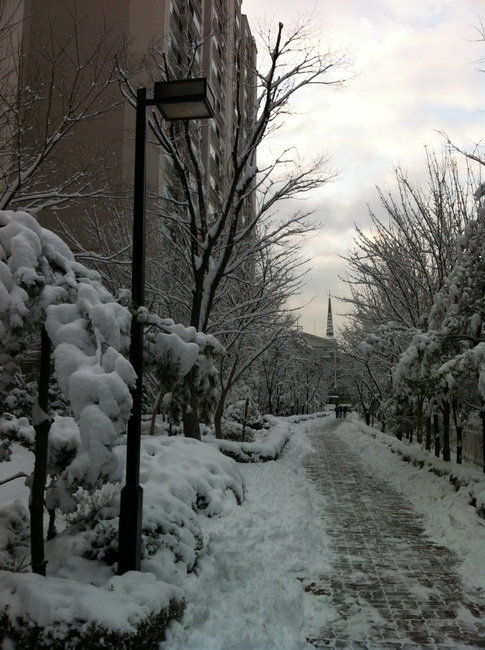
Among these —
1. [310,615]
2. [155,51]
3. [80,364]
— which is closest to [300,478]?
[310,615]

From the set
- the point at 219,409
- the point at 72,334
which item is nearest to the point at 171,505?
the point at 72,334

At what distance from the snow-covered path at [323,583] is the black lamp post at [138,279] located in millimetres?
911

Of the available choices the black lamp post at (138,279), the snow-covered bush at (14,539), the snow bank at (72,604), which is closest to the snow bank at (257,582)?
the snow bank at (72,604)

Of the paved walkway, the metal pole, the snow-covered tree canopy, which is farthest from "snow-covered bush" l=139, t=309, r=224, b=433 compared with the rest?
the paved walkway

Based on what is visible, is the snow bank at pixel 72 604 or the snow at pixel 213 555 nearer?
the snow bank at pixel 72 604

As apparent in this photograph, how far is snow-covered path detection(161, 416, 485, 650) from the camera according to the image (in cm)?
448

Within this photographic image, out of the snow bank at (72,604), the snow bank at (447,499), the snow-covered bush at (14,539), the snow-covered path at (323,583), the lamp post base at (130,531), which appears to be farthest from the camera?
the snow bank at (447,499)

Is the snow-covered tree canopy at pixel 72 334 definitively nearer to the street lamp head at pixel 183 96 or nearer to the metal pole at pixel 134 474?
the metal pole at pixel 134 474

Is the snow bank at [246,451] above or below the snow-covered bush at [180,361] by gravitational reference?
below

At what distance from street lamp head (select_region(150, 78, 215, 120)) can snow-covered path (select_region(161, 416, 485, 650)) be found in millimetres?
4911

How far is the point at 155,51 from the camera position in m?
13.1

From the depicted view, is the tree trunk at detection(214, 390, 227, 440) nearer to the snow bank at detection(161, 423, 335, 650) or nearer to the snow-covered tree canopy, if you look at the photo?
the snow bank at detection(161, 423, 335, 650)

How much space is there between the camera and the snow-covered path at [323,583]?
14.7 ft

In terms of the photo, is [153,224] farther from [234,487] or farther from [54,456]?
[54,456]
